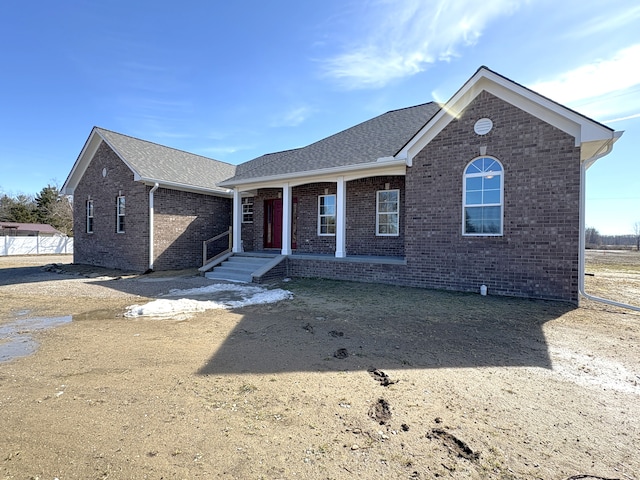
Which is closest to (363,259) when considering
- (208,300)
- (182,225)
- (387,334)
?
(208,300)

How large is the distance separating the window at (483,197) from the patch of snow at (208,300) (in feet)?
17.6

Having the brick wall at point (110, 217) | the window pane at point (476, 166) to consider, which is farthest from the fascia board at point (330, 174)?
the brick wall at point (110, 217)

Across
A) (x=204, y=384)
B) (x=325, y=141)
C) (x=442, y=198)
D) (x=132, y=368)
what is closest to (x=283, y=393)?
(x=204, y=384)

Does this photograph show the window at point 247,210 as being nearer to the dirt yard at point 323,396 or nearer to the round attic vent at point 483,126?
the dirt yard at point 323,396

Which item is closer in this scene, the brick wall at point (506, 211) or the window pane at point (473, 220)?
the brick wall at point (506, 211)

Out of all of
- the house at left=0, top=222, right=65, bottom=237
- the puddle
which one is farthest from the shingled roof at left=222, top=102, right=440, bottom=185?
the house at left=0, top=222, right=65, bottom=237

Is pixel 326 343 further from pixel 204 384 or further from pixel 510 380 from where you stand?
pixel 510 380

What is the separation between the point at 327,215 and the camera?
1326cm

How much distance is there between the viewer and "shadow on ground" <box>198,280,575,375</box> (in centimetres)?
421

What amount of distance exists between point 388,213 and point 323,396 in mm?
9251

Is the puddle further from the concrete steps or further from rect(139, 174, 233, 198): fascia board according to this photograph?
rect(139, 174, 233, 198): fascia board

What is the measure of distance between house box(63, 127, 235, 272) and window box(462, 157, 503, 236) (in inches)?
461

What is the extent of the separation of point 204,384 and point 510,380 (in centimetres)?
347

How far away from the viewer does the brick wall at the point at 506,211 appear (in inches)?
296
